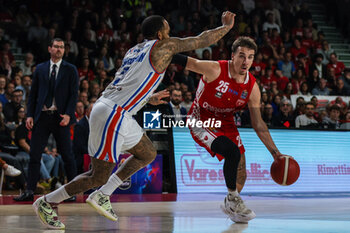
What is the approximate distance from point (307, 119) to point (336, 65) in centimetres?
511

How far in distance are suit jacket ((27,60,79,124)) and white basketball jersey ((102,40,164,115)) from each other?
8.89 feet

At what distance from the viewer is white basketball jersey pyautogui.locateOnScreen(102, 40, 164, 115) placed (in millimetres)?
4461

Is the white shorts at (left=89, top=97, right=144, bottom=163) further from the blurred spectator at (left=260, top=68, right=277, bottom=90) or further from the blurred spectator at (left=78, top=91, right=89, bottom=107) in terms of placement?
the blurred spectator at (left=260, top=68, right=277, bottom=90)

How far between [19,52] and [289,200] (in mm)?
8336

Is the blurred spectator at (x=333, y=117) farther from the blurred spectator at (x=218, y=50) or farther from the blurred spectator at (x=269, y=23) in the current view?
the blurred spectator at (x=269, y=23)

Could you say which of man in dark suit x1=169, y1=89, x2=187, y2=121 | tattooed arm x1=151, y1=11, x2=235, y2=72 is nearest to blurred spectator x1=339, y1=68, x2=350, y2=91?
man in dark suit x1=169, y1=89, x2=187, y2=121

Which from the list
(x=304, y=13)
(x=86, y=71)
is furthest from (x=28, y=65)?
(x=304, y=13)

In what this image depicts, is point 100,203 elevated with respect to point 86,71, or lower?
lower

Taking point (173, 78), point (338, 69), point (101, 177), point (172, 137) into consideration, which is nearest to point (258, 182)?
point (172, 137)

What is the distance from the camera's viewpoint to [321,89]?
14227 millimetres

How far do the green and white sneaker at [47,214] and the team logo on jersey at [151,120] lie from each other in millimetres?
4991

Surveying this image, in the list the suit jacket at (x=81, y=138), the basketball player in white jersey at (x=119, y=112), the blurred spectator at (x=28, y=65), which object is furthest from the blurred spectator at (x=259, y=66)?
the basketball player in white jersey at (x=119, y=112)

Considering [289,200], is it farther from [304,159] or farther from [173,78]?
[173,78]

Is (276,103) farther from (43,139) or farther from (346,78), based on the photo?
(43,139)
